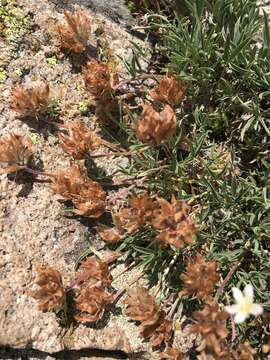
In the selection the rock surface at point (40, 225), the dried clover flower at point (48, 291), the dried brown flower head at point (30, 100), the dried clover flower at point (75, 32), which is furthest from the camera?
the dried clover flower at point (75, 32)

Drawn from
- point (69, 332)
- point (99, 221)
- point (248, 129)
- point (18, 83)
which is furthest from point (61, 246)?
point (248, 129)

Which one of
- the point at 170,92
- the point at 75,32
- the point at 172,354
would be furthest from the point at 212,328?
the point at 75,32

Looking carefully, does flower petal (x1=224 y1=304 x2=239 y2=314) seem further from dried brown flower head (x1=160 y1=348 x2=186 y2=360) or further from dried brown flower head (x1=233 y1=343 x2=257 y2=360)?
dried brown flower head (x1=160 y1=348 x2=186 y2=360)

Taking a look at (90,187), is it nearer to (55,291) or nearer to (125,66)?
(55,291)

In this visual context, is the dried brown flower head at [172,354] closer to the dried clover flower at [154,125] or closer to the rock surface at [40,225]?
the rock surface at [40,225]

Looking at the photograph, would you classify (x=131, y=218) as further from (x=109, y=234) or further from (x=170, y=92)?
(x=170, y=92)

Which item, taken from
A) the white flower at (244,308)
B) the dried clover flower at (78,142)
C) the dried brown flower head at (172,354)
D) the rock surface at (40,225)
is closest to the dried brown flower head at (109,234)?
the rock surface at (40,225)
